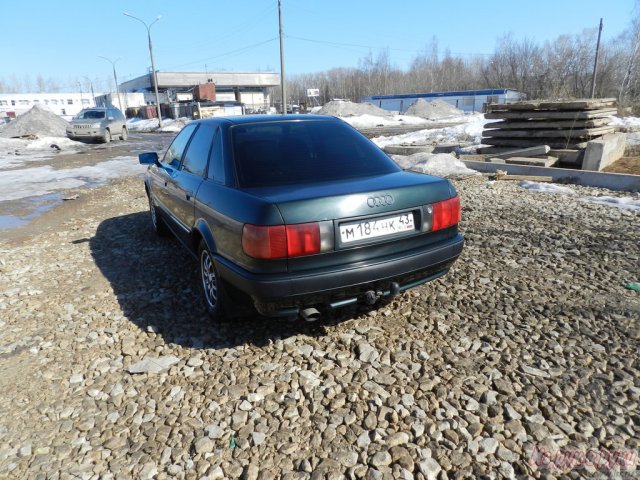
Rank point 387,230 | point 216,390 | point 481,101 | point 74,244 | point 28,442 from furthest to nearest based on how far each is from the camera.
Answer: point 481,101 → point 74,244 → point 387,230 → point 216,390 → point 28,442

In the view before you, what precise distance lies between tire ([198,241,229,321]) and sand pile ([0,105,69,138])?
1129 inches

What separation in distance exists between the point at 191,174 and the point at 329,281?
187 cm

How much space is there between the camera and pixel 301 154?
3252 mm

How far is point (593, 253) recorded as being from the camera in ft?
14.8

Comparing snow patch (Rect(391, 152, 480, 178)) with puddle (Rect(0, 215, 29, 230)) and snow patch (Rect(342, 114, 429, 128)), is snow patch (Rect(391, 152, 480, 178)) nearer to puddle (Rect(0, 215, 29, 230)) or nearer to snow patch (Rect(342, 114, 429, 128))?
puddle (Rect(0, 215, 29, 230))

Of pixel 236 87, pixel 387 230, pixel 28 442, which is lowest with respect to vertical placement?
pixel 28 442

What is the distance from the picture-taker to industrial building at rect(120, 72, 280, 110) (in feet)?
229

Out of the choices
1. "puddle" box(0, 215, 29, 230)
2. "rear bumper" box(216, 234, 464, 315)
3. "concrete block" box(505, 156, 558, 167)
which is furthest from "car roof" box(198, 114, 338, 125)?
"concrete block" box(505, 156, 558, 167)

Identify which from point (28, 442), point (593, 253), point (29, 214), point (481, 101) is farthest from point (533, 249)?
point (481, 101)

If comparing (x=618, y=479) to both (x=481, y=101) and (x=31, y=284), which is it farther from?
(x=481, y=101)

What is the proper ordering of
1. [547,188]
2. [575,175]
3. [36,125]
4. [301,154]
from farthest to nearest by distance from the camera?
[36,125]
[575,175]
[547,188]
[301,154]

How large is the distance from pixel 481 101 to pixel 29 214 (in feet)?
179

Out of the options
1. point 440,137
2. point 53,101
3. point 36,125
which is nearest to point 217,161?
point 440,137

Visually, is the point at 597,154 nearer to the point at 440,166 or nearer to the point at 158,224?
the point at 440,166
